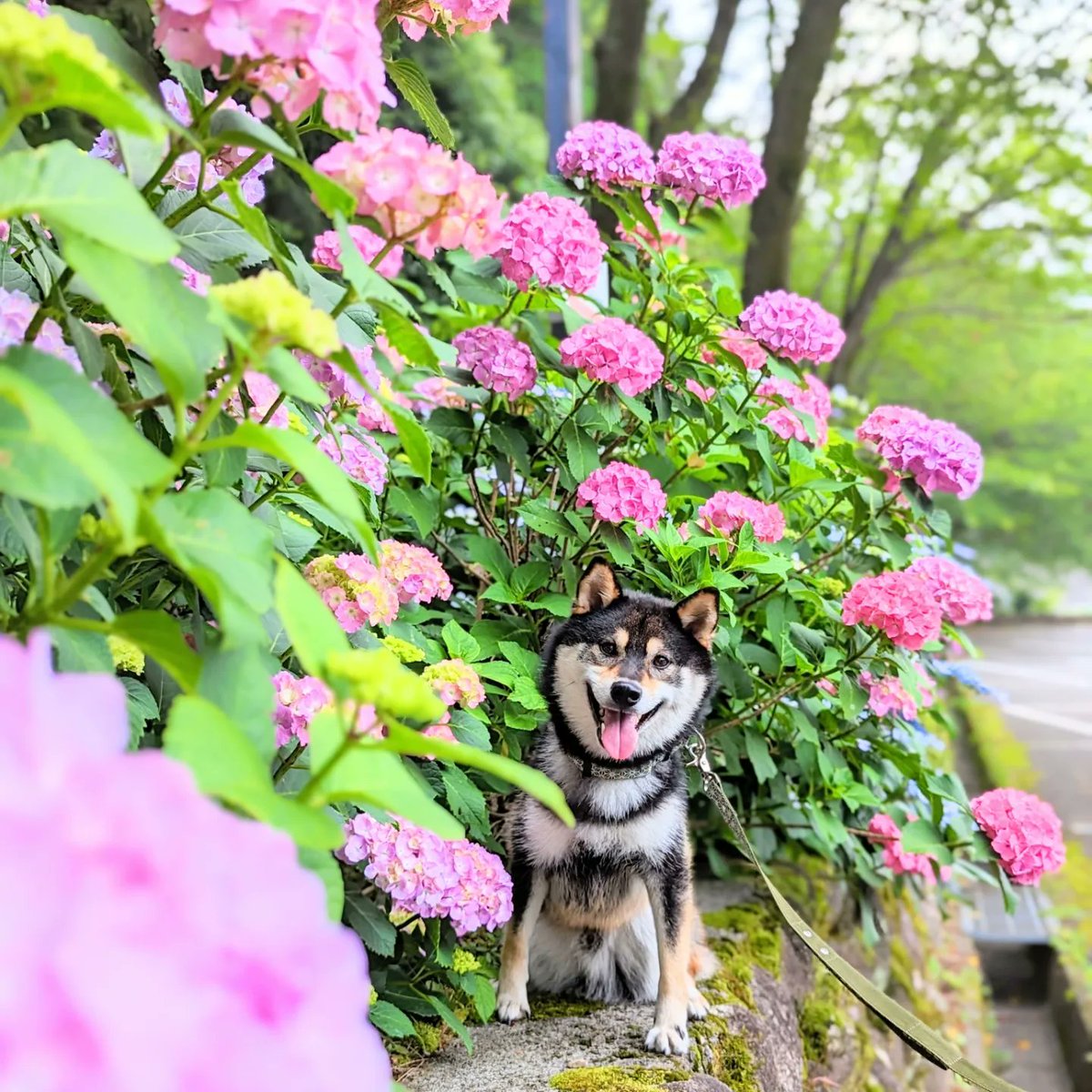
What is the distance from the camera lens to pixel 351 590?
59.8 inches

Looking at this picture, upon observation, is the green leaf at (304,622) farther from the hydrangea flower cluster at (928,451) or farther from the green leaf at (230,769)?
the hydrangea flower cluster at (928,451)

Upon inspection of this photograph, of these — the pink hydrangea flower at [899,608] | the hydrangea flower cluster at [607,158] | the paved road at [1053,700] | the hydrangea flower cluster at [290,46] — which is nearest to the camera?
the hydrangea flower cluster at [290,46]

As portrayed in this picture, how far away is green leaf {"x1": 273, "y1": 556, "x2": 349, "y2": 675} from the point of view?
75cm

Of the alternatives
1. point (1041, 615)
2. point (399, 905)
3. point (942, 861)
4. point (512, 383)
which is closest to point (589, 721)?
point (399, 905)

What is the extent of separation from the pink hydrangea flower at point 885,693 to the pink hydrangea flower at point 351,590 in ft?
4.65

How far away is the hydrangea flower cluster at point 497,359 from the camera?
2146mm

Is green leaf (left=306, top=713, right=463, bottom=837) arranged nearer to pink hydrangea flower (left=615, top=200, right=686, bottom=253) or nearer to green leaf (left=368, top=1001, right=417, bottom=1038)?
green leaf (left=368, top=1001, right=417, bottom=1038)

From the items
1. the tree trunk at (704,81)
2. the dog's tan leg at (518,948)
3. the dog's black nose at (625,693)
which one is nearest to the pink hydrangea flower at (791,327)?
the dog's black nose at (625,693)

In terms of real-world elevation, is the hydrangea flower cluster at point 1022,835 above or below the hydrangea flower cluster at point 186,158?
below

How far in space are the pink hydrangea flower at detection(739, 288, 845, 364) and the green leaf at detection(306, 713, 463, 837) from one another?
70.9 inches

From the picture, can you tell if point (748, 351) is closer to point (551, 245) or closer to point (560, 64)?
point (551, 245)

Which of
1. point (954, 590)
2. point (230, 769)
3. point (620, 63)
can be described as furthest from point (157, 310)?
point (620, 63)

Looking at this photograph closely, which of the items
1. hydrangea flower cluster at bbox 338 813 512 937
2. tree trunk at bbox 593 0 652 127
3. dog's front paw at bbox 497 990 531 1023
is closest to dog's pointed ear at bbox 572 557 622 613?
hydrangea flower cluster at bbox 338 813 512 937

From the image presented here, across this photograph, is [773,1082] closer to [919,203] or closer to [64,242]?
[64,242]
